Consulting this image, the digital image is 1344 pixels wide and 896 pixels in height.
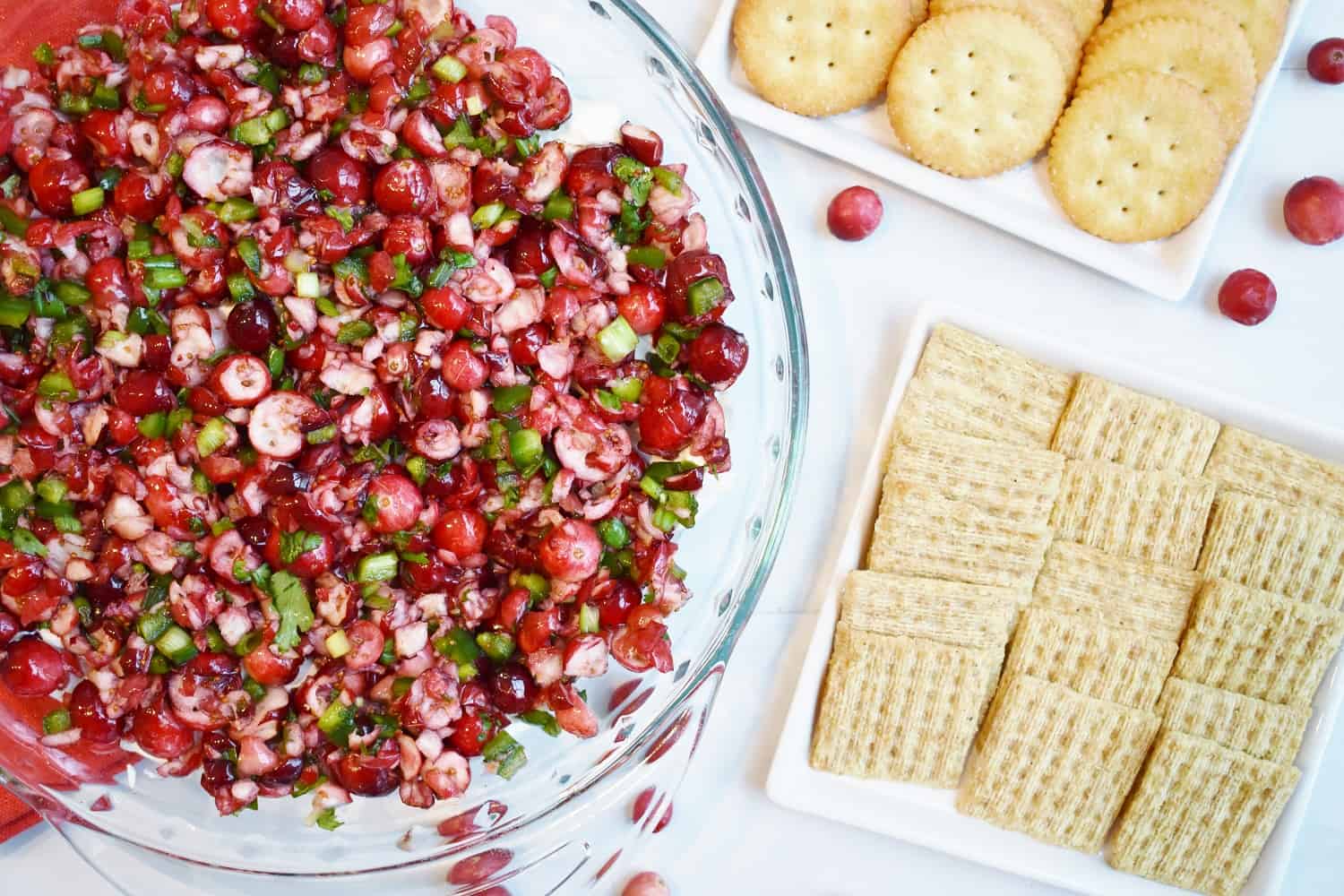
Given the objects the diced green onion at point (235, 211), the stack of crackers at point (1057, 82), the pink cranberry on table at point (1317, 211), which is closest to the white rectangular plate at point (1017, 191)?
the stack of crackers at point (1057, 82)

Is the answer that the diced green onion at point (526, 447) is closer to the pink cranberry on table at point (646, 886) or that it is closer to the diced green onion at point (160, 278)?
the diced green onion at point (160, 278)

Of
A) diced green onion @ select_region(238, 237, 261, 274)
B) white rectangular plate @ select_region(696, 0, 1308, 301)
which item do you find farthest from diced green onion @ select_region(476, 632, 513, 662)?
white rectangular plate @ select_region(696, 0, 1308, 301)

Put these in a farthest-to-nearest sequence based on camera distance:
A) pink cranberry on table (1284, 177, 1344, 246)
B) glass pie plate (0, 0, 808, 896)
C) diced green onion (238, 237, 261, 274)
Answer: pink cranberry on table (1284, 177, 1344, 246) → glass pie plate (0, 0, 808, 896) → diced green onion (238, 237, 261, 274)

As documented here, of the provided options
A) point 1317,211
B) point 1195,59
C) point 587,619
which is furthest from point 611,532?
point 1317,211

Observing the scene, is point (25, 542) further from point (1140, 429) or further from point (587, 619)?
point (1140, 429)

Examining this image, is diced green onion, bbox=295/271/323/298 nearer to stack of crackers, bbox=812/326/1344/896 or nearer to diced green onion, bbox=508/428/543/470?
diced green onion, bbox=508/428/543/470

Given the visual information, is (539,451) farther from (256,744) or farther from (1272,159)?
(1272,159)
